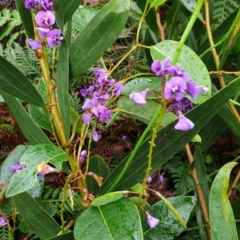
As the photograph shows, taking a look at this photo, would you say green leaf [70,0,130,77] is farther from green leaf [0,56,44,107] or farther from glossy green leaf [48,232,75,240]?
glossy green leaf [48,232,75,240]

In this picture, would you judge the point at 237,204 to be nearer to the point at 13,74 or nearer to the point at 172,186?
the point at 172,186

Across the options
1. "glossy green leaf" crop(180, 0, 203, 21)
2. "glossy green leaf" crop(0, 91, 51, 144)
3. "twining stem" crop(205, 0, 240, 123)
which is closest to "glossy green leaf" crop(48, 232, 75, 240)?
"glossy green leaf" crop(0, 91, 51, 144)

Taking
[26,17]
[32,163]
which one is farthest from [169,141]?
[26,17]

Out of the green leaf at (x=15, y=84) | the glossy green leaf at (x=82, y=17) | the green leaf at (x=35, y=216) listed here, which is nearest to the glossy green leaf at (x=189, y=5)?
the glossy green leaf at (x=82, y=17)

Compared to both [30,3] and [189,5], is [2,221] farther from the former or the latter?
[189,5]

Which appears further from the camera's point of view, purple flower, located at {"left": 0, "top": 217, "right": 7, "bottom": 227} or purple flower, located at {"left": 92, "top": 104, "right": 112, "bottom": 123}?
purple flower, located at {"left": 0, "top": 217, "right": 7, "bottom": 227}

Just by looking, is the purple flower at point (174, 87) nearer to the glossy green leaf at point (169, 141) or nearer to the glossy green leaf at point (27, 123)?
the glossy green leaf at point (169, 141)
